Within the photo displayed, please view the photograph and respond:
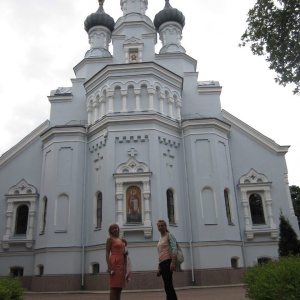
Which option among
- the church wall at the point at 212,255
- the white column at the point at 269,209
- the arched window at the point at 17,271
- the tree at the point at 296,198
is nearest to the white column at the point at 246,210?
the white column at the point at 269,209

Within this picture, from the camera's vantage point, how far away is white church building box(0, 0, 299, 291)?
17312mm

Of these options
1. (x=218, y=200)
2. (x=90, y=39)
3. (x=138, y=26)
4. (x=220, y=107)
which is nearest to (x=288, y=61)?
(x=218, y=200)

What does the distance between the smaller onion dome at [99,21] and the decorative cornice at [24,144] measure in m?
9.14

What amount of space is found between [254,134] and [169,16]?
11.8m

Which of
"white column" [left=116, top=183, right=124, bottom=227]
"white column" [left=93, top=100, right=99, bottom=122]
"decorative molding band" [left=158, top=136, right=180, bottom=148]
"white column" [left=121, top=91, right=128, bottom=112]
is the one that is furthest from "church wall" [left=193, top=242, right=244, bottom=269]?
"white column" [left=93, top=100, right=99, bottom=122]

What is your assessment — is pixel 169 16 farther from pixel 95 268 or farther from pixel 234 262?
pixel 95 268

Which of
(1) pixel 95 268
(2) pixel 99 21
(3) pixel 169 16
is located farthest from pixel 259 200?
(2) pixel 99 21

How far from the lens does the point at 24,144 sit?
72.6 ft

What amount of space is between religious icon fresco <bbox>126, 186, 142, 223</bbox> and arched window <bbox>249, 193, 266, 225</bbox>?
7.16 metres

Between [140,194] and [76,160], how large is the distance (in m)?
4.35

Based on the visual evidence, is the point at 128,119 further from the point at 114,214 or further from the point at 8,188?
the point at 8,188

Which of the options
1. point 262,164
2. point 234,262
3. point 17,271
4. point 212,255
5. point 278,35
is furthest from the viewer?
point 262,164

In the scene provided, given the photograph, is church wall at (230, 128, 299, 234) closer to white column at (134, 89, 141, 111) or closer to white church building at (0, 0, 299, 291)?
white church building at (0, 0, 299, 291)

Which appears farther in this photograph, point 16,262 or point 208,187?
point 16,262
